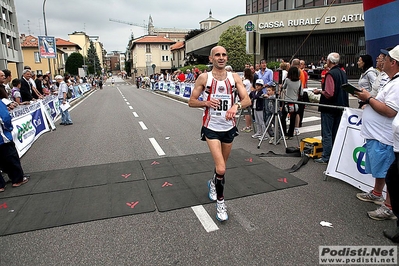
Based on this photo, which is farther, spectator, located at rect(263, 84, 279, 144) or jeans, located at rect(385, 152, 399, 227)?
spectator, located at rect(263, 84, 279, 144)

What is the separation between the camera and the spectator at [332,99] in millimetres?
5551

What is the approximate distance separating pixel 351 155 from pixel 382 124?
1.21 m

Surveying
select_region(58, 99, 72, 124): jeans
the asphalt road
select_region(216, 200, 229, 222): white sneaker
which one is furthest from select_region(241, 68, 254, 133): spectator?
select_region(58, 99, 72, 124): jeans

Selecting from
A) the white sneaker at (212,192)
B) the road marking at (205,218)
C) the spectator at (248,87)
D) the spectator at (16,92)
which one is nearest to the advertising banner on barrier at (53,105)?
the spectator at (16,92)

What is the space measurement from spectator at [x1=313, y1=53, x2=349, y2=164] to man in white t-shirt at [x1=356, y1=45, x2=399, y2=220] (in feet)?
6.27

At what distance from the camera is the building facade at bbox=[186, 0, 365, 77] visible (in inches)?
1025

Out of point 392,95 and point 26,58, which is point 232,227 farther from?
point 26,58

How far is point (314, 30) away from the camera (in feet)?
89.0

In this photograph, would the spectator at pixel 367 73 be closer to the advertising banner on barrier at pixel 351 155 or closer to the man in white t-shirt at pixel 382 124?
the advertising banner on barrier at pixel 351 155

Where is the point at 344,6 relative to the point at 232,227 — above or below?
above

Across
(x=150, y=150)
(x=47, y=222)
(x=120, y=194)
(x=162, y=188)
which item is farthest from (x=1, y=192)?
(x=150, y=150)

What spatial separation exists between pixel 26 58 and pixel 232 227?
73.3 metres

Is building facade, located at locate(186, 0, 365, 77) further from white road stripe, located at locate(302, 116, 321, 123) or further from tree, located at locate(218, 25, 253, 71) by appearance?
white road stripe, located at locate(302, 116, 321, 123)

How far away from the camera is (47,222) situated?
3791 mm
